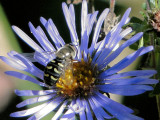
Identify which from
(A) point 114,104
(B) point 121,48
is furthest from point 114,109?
(B) point 121,48

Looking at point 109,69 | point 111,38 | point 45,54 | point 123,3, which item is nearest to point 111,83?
point 109,69

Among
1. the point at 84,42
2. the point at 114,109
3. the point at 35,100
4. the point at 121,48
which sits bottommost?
the point at 114,109

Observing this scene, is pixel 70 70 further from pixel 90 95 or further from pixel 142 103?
pixel 142 103

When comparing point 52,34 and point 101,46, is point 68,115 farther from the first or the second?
point 52,34

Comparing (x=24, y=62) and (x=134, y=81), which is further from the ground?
(x=24, y=62)

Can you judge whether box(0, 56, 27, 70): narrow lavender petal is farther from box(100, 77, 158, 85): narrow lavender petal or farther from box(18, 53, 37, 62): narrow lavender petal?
box(100, 77, 158, 85): narrow lavender petal

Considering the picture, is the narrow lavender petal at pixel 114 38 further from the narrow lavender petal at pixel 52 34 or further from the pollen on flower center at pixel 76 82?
the narrow lavender petal at pixel 52 34
